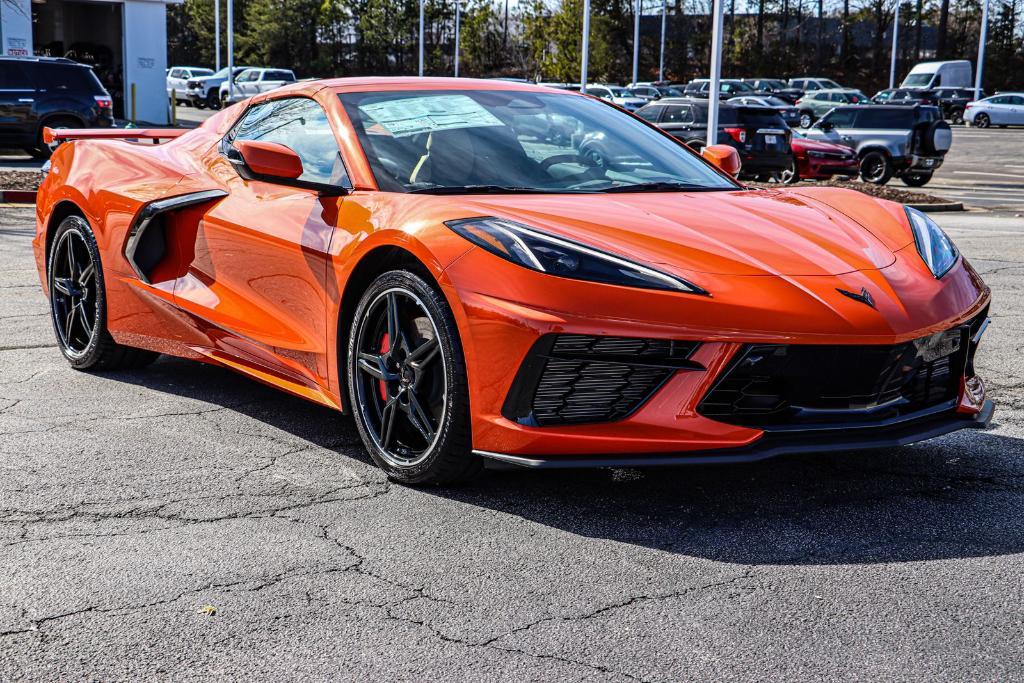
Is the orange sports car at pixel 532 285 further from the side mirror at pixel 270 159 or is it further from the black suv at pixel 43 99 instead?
the black suv at pixel 43 99

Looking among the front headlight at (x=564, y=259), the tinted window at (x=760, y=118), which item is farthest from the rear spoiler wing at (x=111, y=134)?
the tinted window at (x=760, y=118)

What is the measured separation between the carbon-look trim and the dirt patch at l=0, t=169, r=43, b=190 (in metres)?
10.9

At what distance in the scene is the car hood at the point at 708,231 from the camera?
12.0 feet

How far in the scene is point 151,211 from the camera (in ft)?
17.0

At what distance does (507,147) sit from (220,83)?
1906 inches

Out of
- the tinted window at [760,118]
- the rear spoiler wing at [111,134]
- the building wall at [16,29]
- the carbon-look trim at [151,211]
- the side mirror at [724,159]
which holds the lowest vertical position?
the carbon-look trim at [151,211]

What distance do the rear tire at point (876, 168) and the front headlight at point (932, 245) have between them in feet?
59.5

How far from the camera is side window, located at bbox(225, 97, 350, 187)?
4547 millimetres

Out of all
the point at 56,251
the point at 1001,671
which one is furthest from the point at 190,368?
the point at 1001,671

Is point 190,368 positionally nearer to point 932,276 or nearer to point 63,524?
point 63,524

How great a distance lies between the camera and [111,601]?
9.94 ft

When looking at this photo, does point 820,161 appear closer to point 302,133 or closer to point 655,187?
point 655,187

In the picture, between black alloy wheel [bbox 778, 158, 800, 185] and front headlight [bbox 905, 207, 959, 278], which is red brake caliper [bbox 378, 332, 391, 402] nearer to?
front headlight [bbox 905, 207, 959, 278]

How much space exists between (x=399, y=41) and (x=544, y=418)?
73414 millimetres
